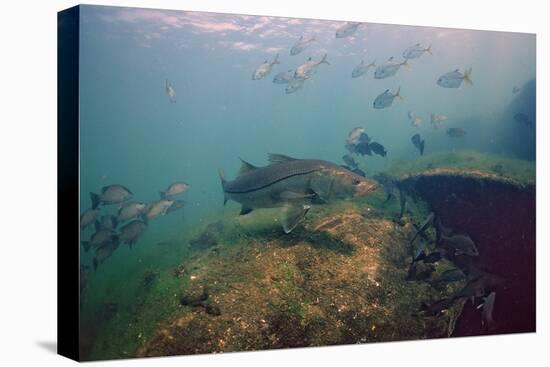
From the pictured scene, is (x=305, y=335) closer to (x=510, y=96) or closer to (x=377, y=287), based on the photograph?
(x=377, y=287)

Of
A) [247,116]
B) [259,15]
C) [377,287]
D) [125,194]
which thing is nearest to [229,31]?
[259,15]

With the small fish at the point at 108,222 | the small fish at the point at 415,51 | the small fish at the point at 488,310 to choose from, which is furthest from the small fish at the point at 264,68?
the small fish at the point at 488,310

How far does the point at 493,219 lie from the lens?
29.6 feet

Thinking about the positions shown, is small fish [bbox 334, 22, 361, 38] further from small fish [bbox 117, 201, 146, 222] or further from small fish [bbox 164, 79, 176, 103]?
small fish [bbox 117, 201, 146, 222]

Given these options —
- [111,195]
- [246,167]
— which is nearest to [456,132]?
[246,167]

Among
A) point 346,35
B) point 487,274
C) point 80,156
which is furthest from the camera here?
point 487,274

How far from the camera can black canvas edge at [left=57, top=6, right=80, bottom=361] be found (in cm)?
724

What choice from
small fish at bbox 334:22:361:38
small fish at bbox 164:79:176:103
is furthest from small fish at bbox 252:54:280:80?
small fish at bbox 164:79:176:103

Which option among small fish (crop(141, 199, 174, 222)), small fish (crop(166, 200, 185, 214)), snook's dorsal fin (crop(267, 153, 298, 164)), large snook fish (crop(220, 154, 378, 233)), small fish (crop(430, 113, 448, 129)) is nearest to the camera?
small fish (crop(141, 199, 174, 222))

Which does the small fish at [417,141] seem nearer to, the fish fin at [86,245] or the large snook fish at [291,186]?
the large snook fish at [291,186]

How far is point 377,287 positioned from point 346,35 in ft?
9.53

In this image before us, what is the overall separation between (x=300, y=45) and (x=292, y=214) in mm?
1899

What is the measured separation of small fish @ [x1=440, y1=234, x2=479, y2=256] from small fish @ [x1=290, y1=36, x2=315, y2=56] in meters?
2.78

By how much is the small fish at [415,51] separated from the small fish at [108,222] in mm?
3856
